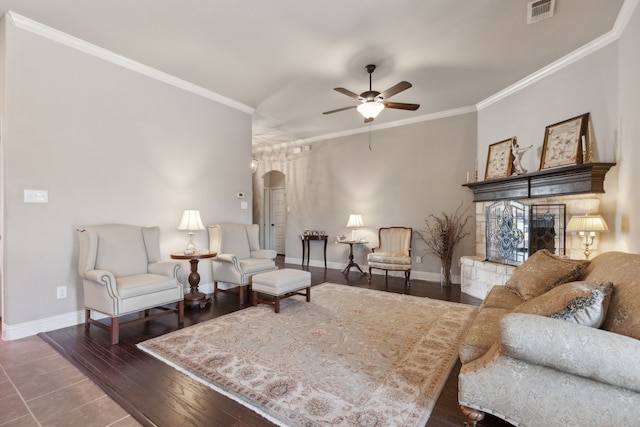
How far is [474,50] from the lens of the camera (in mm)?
3420

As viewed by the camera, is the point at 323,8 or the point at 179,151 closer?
the point at 323,8

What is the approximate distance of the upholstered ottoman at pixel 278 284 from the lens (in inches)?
141

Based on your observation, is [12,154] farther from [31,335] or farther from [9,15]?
[31,335]

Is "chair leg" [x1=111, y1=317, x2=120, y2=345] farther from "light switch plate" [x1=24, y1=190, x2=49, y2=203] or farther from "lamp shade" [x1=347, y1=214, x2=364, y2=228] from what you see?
"lamp shade" [x1=347, y1=214, x2=364, y2=228]

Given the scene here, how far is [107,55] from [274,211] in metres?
5.74

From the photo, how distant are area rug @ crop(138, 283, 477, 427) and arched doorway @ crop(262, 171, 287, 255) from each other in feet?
16.2

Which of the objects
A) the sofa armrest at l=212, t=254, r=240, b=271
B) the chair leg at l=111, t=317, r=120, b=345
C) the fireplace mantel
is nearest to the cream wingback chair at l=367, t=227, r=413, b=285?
the fireplace mantel

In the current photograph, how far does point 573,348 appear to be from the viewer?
1.31 metres

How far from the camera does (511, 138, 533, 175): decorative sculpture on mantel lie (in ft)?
13.4

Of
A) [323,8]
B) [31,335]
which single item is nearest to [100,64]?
[323,8]

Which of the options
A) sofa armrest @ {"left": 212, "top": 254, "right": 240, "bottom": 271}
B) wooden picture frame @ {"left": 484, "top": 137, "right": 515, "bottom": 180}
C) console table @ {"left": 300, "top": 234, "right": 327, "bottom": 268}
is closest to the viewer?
sofa armrest @ {"left": 212, "top": 254, "right": 240, "bottom": 271}

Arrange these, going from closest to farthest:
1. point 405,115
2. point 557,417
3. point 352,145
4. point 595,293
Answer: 1. point 557,417
2. point 595,293
3. point 405,115
4. point 352,145

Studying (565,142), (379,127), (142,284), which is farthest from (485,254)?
(142,284)

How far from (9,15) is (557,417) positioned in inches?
198
